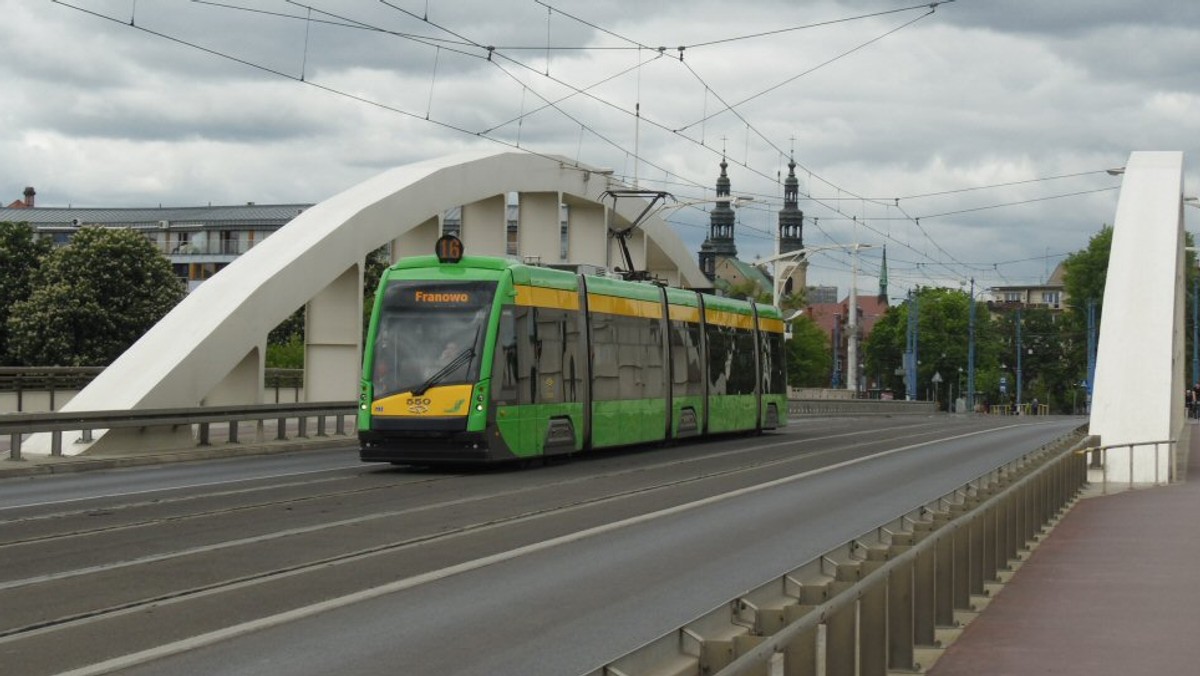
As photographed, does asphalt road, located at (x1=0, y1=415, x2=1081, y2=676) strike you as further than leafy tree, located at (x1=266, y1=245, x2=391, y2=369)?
No

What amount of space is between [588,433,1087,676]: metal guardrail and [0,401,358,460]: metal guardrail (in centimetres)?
1492

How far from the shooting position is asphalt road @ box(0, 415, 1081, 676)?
954cm

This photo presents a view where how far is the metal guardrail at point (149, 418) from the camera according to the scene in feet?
82.3

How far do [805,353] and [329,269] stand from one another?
353 feet

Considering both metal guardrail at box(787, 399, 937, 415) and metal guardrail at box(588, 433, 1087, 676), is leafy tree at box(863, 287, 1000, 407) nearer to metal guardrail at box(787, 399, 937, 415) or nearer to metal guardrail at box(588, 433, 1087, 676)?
metal guardrail at box(787, 399, 937, 415)

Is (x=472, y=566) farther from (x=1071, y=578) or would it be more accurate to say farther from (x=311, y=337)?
(x=311, y=337)

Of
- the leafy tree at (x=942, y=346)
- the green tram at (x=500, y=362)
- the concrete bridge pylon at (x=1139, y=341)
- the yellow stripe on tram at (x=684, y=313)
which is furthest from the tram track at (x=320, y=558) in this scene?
the leafy tree at (x=942, y=346)

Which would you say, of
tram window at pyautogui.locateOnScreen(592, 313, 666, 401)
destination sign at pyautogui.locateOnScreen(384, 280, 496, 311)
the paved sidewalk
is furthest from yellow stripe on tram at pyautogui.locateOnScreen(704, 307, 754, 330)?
the paved sidewalk

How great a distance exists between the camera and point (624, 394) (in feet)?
96.9

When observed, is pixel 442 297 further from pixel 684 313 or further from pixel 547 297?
pixel 684 313

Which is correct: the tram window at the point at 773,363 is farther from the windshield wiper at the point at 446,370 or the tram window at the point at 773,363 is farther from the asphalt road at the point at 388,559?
the windshield wiper at the point at 446,370

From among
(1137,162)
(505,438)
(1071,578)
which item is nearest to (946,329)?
(1137,162)

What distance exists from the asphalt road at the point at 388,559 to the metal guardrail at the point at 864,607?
4.98ft

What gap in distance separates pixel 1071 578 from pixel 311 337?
82.2ft
